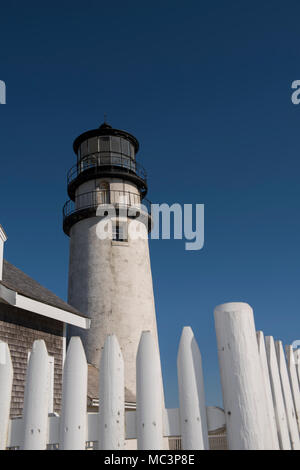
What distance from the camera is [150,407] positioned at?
9.43ft

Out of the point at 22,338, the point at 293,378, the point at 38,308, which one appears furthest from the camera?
the point at 38,308

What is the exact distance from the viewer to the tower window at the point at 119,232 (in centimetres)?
1916

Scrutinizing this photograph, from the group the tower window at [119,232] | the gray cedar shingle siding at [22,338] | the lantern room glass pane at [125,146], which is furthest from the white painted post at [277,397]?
the lantern room glass pane at [125,146]

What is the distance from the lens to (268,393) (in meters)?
3.05

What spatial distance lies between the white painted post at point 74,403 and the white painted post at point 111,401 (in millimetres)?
140

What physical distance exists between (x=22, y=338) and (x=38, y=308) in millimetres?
839

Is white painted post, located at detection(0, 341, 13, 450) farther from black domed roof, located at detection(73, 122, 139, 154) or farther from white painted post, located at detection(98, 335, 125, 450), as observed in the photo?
black domed roof, located at detection(73, 122, 139, 154)

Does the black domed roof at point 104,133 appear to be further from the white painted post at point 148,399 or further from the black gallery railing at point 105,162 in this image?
the white painted post at point 148,399

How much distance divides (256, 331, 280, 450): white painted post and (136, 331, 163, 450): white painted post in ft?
2.47

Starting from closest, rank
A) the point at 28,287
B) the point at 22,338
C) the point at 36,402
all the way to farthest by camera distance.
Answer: the point at 36,402, the point at 22,338, the point at 28,287

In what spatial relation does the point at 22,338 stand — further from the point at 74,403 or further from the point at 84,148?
the point at 84,148

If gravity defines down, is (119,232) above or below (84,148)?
below

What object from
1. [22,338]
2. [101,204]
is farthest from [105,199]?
[22,338]

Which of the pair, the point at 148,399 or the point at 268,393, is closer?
the point at 148,399
